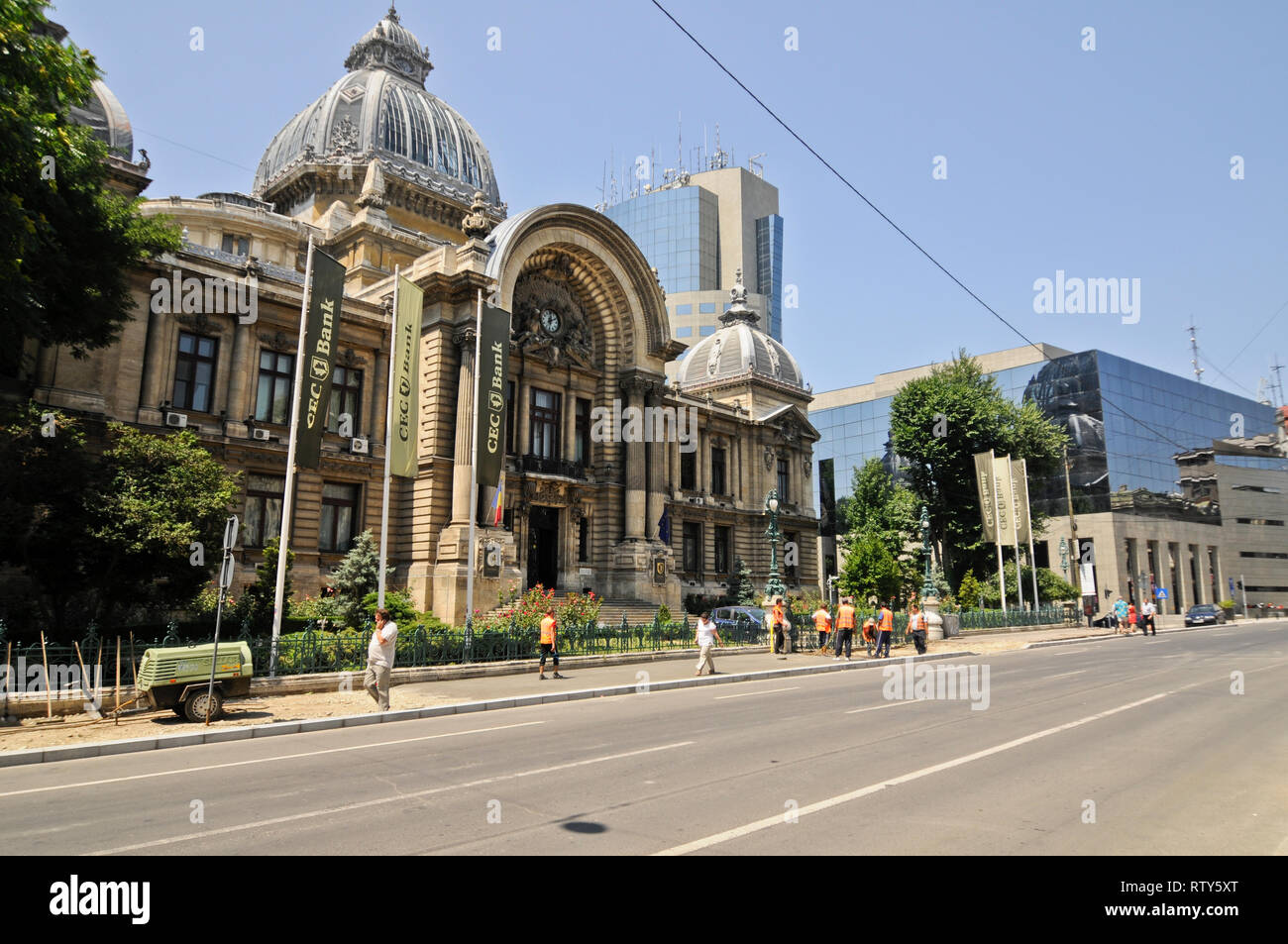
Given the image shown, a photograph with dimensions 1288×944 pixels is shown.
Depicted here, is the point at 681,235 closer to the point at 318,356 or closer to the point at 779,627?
the point at 779,627

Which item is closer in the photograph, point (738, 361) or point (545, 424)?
point (545, 424)

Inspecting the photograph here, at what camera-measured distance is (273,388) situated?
29.1 meters

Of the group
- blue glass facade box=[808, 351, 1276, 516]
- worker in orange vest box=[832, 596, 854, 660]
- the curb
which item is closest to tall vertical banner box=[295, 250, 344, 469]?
the curb

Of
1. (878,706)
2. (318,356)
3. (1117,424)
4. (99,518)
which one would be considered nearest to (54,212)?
(318,356)

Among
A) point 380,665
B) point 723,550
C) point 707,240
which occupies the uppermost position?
point 707,240

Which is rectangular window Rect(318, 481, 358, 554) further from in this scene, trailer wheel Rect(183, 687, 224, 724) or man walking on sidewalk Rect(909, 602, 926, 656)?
man walking on sidewalk Rect(909, 602, 926, 656)

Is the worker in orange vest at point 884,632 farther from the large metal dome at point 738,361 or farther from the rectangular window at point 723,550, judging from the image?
the large metal dome at point 738,361

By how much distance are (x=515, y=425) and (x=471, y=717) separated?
872 inches

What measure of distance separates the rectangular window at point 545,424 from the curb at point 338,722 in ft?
61.1

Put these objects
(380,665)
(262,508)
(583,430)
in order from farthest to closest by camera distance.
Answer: (583,430)
(262,508)
(380,665)

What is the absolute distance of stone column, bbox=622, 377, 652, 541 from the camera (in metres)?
37.2

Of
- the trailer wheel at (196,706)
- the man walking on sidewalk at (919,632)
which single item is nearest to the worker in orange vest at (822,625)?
the man walking on sidewalk at (919,632)

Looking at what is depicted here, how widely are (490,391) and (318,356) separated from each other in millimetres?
6465
